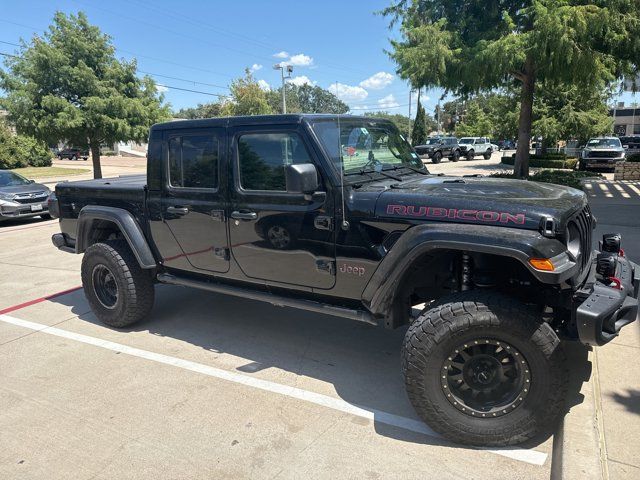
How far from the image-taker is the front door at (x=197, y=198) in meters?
3.93

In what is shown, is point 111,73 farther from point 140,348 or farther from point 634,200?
point 634,200

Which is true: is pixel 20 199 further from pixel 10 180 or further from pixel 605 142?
pixel 605 142

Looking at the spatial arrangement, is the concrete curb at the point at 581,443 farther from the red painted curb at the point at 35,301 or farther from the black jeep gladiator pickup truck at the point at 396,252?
the red painted curb at the point at 35,301

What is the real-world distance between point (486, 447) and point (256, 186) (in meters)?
2.32

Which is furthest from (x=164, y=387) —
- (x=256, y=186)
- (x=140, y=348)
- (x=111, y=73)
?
(x=111, y=73)

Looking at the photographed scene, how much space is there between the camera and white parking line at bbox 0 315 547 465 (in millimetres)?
2830

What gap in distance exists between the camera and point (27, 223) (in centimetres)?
1207

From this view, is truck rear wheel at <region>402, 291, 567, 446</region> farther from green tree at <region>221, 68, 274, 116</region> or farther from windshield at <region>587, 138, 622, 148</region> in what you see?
green tree at <region>221, 68, 274, 116</region>

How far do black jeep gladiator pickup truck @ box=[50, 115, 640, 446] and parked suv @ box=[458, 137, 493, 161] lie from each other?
30670 mm

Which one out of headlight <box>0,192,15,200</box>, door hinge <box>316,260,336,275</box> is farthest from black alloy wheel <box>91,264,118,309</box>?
headlight <box>0,192,15,200</box>

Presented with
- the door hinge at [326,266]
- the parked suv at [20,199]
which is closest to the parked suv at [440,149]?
the parked suv at [20,199]

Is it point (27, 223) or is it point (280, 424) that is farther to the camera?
point (27, 223)

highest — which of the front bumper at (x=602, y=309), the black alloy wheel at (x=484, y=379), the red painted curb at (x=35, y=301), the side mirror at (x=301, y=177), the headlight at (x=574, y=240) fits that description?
the side mirror at (x=301, y=177)

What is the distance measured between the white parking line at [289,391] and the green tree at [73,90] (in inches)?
528
